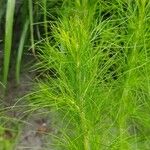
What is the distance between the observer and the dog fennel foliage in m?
1.26

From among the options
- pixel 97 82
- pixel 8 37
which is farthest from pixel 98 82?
pixel 8 37

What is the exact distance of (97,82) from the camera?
4.26 feet

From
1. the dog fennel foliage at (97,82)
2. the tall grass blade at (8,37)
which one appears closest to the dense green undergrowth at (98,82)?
the dog fennel foliage at (97,82)

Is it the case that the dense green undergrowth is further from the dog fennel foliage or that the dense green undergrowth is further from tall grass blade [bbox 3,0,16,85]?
tall grass blade [bbox 3,0,16,85]

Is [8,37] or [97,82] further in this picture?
[8,37]

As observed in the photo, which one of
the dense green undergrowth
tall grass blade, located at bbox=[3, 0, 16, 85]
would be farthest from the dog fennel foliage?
tall grass blade, located at bbox=[3, 0, 16, 85]

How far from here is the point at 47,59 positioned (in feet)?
4.84

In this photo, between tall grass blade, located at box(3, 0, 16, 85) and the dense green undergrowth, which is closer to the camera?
the dense green undergrowth

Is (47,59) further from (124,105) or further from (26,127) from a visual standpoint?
(26,127)

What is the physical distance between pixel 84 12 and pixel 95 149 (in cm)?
37

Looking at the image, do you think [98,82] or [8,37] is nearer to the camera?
[98,82]

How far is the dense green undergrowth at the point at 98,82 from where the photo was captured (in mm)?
1260

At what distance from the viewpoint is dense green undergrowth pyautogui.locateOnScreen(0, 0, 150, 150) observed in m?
1.26

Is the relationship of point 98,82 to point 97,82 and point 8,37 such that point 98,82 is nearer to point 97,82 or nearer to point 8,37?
point 97,82
